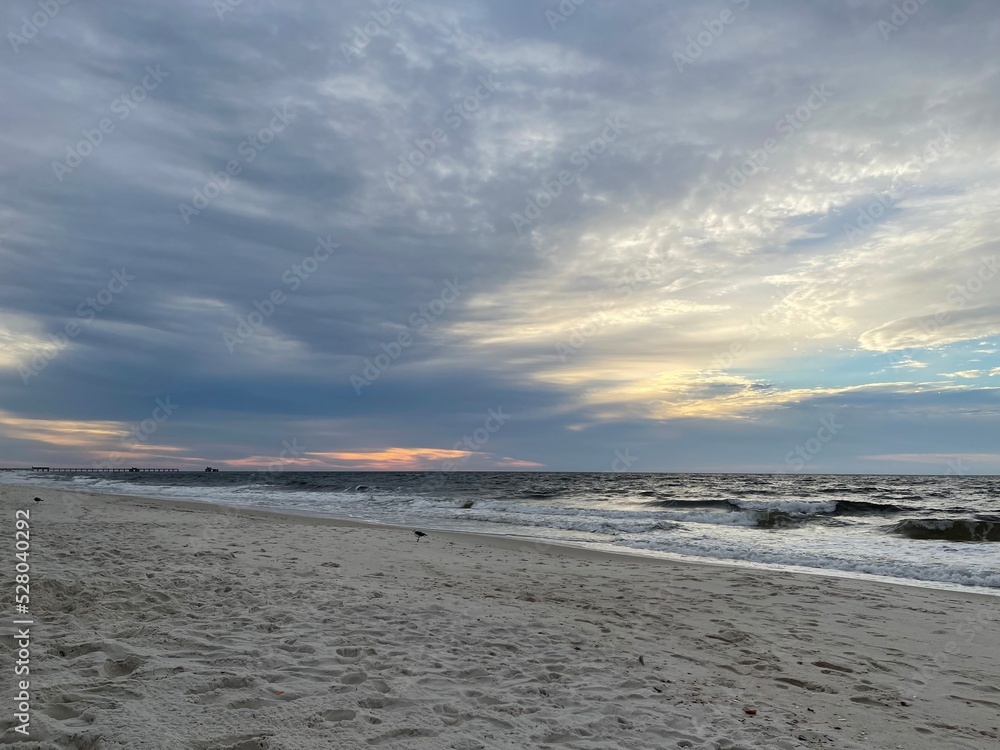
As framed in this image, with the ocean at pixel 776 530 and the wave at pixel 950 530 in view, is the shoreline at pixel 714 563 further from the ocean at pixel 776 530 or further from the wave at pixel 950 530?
the wave at pixel 950 530

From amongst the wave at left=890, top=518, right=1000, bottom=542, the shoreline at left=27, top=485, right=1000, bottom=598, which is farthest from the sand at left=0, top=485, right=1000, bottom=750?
the wave at left=890, top=518, right=1000, bottom=542

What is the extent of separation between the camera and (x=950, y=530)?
21.5 meters

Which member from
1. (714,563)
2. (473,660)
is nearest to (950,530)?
(714,563)

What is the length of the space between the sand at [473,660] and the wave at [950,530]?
12.5m

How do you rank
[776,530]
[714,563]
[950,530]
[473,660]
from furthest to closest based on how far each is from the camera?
[776,530] < [950,530] < [714,563] < [473,660]

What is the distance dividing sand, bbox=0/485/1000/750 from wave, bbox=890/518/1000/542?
1253 centimetres

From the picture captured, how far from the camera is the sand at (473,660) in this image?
4039mm

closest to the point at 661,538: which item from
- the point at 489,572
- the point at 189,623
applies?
the point at 489,572

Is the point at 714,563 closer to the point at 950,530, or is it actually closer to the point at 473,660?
the point at 473,660

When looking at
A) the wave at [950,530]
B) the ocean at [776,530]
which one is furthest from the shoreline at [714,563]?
the wave at [950,530]

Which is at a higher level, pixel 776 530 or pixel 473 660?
pixel 473 660

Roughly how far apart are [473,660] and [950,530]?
23311 millimetres

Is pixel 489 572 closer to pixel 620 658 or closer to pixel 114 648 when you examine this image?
pixel 620 658

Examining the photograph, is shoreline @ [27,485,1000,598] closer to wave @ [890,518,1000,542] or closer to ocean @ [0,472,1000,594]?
ocean @ [0,472,1000,594]
